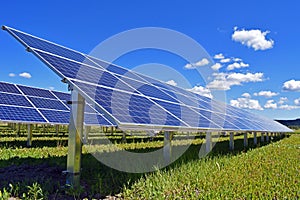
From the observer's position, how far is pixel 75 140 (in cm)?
588

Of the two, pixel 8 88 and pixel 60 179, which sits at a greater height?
pixel 8 88

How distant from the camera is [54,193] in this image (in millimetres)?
5234

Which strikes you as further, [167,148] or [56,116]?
[56,116]

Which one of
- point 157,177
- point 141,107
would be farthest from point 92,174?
point 141,107

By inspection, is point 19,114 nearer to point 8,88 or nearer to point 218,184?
point 8,88

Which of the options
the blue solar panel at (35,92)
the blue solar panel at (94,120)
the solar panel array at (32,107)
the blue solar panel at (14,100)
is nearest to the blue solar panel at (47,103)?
the solar panel array at (32,107)

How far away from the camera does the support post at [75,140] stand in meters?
5.73

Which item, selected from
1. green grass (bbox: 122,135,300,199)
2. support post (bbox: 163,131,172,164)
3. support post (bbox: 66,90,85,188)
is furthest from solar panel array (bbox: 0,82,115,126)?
green grass (bbox: 122,135,300,199)

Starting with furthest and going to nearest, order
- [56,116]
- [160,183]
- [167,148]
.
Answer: [56,116]
[167,148]
[160,183]

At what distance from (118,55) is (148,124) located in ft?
22.1

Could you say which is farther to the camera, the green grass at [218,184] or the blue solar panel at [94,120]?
the blue solar panel at [94,120]

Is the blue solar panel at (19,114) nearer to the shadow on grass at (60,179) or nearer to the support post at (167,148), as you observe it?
the shadow on grass at (60,179)

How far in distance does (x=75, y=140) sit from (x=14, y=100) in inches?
360

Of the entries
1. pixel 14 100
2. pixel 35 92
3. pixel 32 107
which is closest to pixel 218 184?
pixel 32 107
